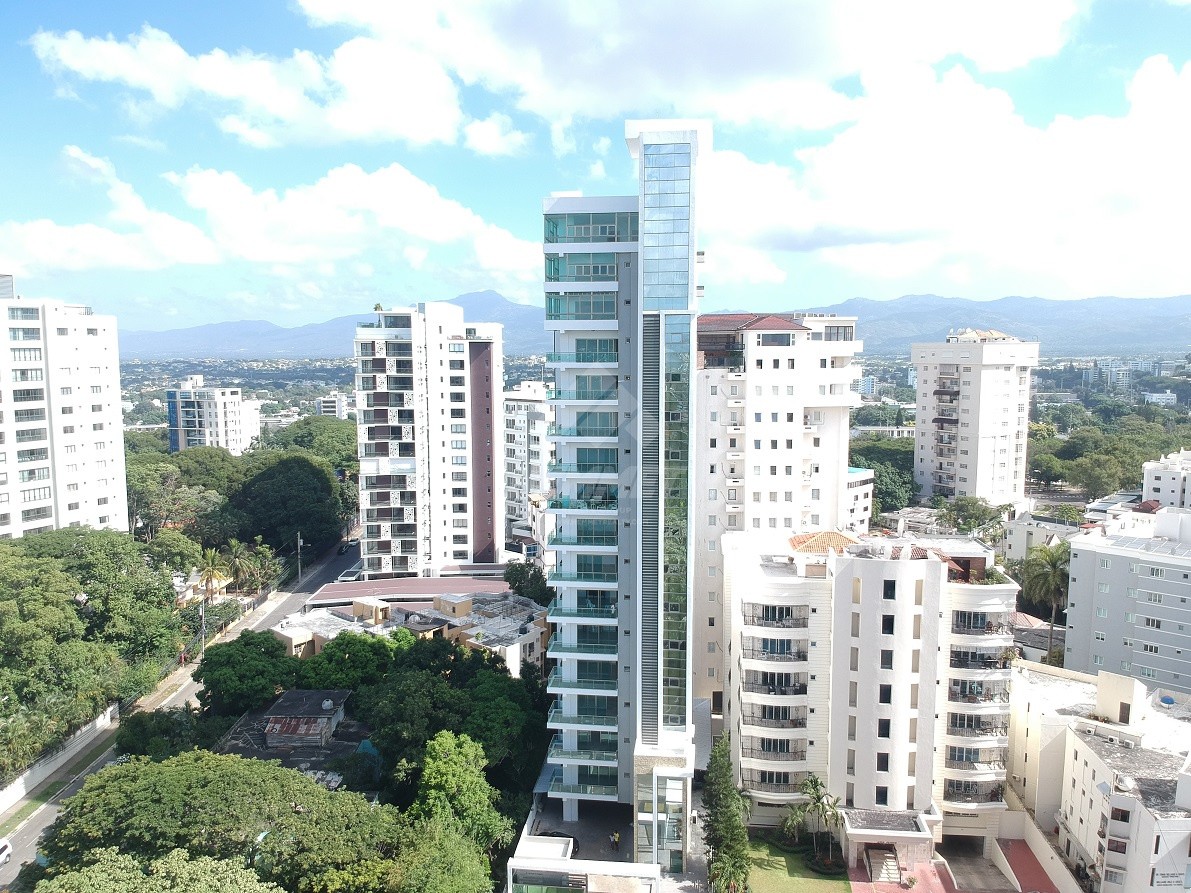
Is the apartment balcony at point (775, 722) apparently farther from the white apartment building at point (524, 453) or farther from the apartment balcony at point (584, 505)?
the white apartment building at point (524, 453)

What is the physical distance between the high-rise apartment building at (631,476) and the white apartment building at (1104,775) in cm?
1192

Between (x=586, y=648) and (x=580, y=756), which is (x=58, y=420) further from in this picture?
(x=580, y=756)

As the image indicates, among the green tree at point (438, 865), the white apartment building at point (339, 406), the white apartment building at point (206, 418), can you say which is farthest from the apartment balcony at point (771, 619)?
the white apartment building at point (339, 406)

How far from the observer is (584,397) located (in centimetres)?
2720

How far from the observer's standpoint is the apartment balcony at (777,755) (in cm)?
2814

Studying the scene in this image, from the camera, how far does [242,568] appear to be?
54.8m

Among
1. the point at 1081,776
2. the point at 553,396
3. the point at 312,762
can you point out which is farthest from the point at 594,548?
the point at 1081,776

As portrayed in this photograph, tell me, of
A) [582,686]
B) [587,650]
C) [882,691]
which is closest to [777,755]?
[882,691]

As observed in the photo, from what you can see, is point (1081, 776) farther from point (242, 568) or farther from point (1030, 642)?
point (242, 568)

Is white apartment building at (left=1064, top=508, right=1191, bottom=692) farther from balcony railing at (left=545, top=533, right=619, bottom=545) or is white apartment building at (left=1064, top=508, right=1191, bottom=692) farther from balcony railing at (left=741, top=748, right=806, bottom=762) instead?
balcony railing at (left=545, top=533, right=619, bottom=545)

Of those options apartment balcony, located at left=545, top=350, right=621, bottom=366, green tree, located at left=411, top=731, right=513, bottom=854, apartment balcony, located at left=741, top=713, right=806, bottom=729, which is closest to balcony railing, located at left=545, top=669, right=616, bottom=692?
green tree, located at left=411, top=731, right=513, bottom=854

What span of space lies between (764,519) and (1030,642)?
50.8 ft

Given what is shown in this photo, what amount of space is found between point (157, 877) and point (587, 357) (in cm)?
1823

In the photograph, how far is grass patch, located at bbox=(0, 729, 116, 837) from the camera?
3047 centimetres
